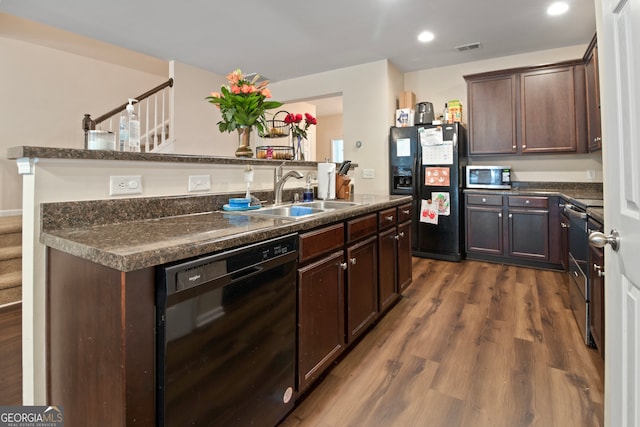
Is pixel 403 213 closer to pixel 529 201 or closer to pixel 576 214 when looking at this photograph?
pixel 576 214

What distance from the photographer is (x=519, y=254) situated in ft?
12.7

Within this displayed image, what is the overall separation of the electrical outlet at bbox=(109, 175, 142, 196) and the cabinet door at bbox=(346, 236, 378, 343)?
3.65 feet

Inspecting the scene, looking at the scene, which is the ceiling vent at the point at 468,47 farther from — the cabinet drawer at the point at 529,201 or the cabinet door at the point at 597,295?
the cabinet door at the point at 597,295

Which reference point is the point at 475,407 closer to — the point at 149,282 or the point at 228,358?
the point at 228,358

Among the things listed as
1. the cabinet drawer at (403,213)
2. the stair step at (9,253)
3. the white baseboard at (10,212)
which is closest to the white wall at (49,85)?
the white baseboard at (10,212)

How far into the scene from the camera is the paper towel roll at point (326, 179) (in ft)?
8.54

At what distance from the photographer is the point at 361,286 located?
6.70 feet

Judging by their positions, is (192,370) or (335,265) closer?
(192,370)

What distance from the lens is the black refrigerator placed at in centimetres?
407

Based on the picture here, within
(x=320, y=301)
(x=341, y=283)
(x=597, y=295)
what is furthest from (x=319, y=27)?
(x=597, y=295)

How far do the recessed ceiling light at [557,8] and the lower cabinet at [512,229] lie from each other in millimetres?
1872

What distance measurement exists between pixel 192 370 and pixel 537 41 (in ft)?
16.0

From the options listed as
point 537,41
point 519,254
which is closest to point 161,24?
point 537,41

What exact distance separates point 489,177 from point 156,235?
4062 millimetres
